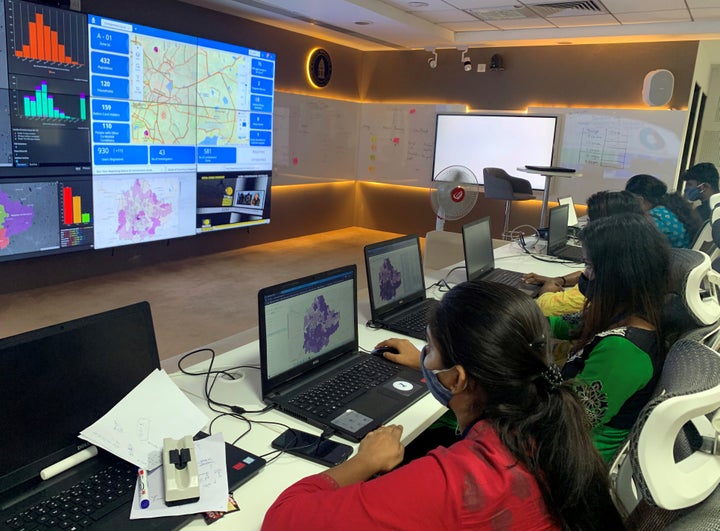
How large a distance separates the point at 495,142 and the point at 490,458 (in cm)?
643

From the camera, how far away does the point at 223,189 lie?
18.6 ft

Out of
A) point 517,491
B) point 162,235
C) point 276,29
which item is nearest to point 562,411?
point 517,491

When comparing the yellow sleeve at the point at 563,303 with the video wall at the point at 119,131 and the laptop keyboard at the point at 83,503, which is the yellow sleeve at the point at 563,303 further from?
the video wall at the point at 119,131

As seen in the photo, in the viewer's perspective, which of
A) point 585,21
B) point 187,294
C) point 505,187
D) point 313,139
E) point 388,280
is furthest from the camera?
point 313,139

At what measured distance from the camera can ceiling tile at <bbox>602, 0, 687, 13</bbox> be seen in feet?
15.8

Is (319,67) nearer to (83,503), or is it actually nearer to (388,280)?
(388,280)

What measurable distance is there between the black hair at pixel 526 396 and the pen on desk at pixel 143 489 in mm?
632

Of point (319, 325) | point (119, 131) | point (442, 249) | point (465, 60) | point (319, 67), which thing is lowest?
point (442, 249)

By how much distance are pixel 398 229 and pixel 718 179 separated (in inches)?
157

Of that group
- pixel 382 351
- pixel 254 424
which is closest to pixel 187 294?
pixel 382 351

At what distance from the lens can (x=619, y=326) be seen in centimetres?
154

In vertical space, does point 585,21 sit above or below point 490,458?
above

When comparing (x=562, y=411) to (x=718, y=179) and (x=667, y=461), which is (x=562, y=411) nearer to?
(x=667, y=461)

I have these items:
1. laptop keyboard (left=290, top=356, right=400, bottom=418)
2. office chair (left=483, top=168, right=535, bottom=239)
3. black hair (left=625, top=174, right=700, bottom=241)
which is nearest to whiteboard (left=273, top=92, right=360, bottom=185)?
office chair (left=483, top=168, right=535, bottom=239)
